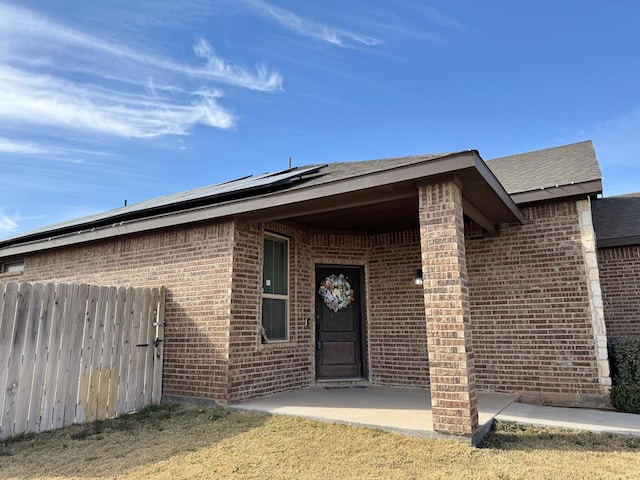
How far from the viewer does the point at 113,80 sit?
27.5 feet

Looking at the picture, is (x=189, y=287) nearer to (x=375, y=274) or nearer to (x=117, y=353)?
(x=117, y=353)

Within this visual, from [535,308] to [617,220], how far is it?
13.8ft

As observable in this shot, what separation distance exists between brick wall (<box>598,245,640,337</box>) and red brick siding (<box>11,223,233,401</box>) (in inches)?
287

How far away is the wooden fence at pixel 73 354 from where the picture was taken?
4.08m

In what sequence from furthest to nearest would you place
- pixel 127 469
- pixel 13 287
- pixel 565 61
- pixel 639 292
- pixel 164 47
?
pixel 565 61
pixel 164 47
pixel 639 292
pixel 13 287
pixel 127 469

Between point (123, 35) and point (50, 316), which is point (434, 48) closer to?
point (123, 35)

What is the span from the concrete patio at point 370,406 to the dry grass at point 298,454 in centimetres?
16

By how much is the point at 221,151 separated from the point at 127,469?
10795 mm

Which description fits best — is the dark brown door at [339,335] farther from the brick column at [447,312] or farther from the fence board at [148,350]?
the brick column at [447,312]

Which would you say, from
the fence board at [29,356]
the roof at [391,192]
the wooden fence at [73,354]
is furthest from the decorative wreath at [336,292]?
the fence board at [29,356]

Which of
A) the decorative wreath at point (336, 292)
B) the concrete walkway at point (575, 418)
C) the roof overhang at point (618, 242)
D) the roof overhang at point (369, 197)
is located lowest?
the concrete walkway at point (575, 418)

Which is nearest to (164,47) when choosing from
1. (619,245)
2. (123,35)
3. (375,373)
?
(123,35)

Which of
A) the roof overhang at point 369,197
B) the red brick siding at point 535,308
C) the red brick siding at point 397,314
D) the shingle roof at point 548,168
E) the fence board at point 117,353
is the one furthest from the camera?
the red brick siding at point 397,314

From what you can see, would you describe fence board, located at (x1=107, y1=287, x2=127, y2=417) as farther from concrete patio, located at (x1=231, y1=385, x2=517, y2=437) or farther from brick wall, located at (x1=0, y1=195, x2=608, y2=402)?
concrete patio, located at (x1=231, y1=385, x2=517, y2=437)
